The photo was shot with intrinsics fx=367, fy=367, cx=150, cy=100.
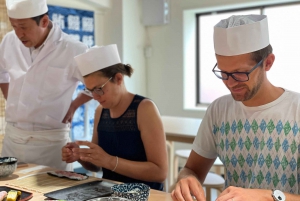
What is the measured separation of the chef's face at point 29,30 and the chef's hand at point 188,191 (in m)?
1.21

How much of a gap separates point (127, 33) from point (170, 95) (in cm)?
99

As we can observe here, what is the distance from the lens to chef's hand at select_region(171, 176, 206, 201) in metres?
1.21

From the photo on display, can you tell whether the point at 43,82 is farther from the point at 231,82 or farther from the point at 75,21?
the point at 75,21

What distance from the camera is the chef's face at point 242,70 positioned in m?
1.25

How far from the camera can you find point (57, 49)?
2.07 m

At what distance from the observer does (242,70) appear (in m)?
1.25

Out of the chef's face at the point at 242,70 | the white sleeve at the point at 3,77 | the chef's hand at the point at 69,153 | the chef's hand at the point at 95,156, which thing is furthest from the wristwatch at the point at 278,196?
the white sleeve at the point at 3,77

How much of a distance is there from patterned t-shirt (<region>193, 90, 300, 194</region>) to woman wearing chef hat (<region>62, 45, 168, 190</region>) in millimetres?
249

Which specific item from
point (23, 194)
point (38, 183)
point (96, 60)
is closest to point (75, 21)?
point (96, 60)

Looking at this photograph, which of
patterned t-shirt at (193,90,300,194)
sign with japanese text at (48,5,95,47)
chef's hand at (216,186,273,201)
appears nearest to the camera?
chef's hand at (216,186,273,201)

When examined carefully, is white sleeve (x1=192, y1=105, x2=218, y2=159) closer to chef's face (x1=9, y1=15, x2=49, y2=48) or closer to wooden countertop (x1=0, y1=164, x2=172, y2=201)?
wooden countertop (x1=0, y1=164, x2=172, y2=201)

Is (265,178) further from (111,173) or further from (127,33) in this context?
(127,33)

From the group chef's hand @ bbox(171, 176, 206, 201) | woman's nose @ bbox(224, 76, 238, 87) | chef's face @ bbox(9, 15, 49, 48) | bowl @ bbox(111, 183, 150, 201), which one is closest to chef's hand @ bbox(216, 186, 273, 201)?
chef's hand @ bbox(171, 176, 206, 201)

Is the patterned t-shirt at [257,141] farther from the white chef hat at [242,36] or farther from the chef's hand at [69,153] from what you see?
the chef's hand at [69,153]
